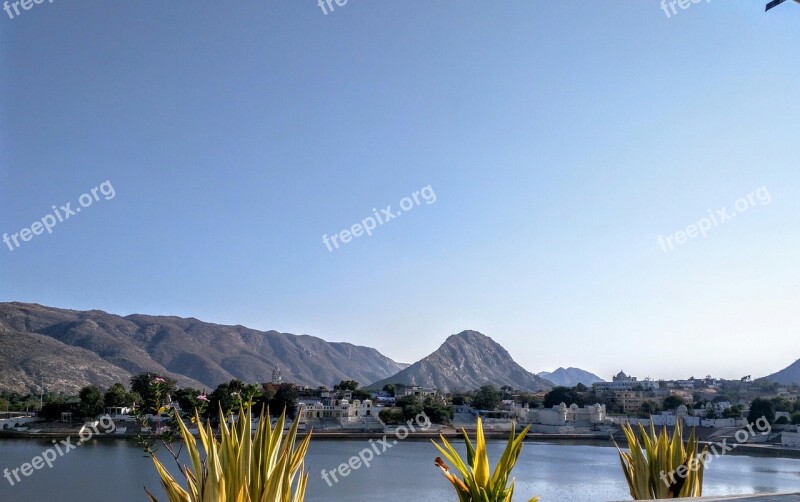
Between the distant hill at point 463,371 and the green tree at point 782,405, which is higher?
the distant hill at point 463,371

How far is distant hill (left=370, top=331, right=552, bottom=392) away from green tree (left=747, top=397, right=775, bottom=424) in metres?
116

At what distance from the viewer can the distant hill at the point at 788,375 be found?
153875mm

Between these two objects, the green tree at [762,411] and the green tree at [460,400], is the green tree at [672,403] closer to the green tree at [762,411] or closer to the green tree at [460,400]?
the green tree at [762,411]

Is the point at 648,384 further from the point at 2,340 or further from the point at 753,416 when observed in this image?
the point at 2,340

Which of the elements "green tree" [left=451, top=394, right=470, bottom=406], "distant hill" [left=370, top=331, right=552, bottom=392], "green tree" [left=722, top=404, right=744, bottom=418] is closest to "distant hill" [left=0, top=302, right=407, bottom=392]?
"distant hill" [left=370, top=331, right=552, bottom=392]

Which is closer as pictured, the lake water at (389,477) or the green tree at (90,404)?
the lake water at (389,477)

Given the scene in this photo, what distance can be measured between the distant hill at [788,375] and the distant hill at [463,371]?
2024 inches

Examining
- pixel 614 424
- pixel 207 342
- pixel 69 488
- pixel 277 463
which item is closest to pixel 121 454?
pixel 69 488

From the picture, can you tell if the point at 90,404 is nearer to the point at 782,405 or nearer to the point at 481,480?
the point at 782,405

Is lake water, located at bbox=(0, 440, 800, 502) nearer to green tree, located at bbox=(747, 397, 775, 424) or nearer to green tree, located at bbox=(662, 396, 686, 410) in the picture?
green tree, located at bbox=(747, 397, 775, 424)
